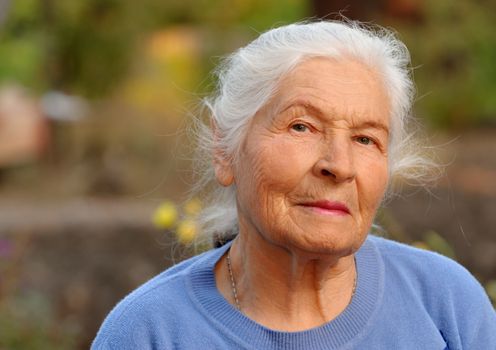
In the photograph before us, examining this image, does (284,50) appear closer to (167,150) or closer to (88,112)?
(167,150)

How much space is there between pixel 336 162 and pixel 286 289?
319 mm

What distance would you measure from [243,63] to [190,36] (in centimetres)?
1477

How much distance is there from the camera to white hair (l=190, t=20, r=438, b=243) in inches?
92.8

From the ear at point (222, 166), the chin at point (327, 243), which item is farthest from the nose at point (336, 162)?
the ear at point (222, 166)

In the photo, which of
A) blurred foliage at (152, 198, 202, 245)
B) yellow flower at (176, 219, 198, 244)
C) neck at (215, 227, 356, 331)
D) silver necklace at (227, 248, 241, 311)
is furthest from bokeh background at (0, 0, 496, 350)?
neck at (215, 227, 356, 331)

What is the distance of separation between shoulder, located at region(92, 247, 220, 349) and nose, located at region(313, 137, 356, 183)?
41 centimetres

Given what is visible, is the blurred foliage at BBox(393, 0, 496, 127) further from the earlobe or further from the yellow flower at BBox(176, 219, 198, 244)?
the earlobe

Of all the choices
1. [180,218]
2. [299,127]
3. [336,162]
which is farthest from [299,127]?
[180,218]

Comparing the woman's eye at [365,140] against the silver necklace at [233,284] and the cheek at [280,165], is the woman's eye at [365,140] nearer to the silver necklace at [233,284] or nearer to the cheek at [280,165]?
the cheek at [280,165]

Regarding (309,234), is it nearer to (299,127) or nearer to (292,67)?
(299,127)

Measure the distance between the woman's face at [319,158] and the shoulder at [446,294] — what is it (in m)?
0.23

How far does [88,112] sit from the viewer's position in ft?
43.6

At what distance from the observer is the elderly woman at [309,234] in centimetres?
229

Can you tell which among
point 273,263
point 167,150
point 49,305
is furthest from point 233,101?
point 167,150
